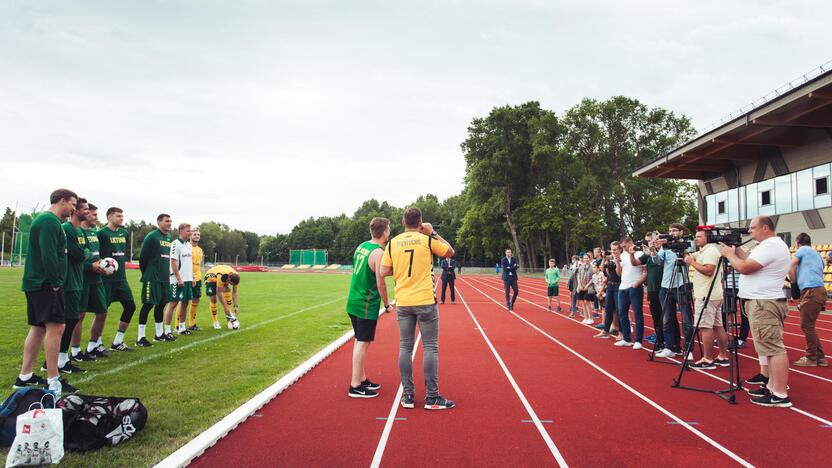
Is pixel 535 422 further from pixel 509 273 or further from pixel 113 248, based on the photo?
pixel 509 273

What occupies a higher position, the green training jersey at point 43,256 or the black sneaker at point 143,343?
the green training jersey at point 43,256

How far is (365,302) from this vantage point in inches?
197

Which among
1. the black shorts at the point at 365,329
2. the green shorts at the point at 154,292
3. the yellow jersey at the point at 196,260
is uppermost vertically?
the yellow jersey at the point at 196,260

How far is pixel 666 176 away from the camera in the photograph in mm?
30047

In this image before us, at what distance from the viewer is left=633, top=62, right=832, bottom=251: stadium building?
17.7m

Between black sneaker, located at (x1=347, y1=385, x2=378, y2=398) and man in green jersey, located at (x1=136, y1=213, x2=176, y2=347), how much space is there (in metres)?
4.20

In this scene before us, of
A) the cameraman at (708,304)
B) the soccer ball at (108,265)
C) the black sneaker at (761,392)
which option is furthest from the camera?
the cameraman at (708,304)

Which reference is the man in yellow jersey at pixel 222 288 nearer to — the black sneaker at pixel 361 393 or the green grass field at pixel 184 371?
the green grass field at pixel 184 371

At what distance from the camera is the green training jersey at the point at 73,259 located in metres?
5.45

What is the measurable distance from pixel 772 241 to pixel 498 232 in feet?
164

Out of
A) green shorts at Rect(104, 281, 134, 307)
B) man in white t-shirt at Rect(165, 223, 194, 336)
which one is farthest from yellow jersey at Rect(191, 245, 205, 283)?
green shorts at Rect(104, 281, 134, 307)

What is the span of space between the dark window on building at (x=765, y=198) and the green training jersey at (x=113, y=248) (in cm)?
2752

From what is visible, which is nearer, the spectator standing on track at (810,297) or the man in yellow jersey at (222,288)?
the spectator standing on track at (810,297)

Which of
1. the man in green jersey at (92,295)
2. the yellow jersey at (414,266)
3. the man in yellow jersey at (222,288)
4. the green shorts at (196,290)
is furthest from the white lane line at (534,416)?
the green shorts at (196,290)
